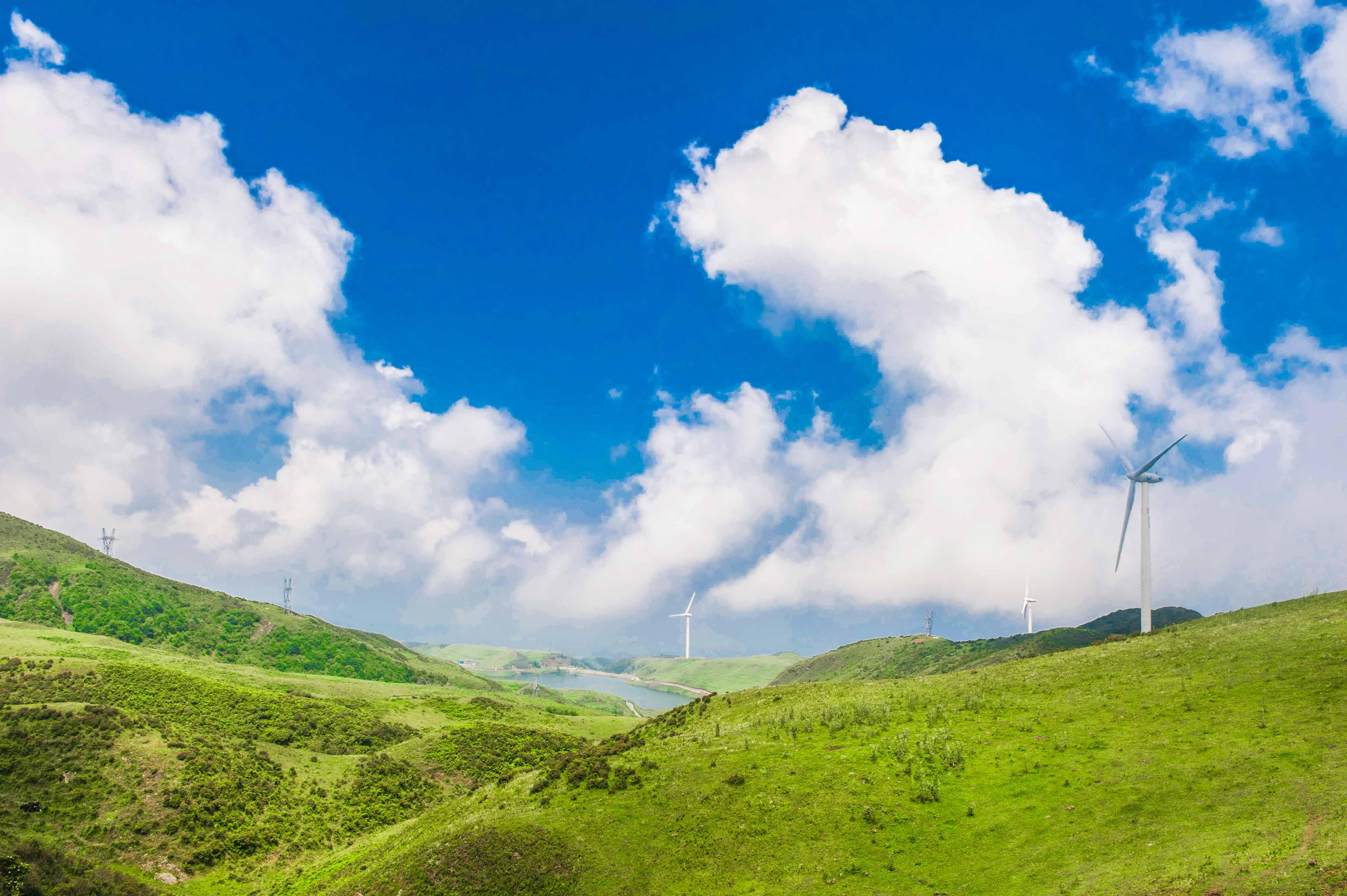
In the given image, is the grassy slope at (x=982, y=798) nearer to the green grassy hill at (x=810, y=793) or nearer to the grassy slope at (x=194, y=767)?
the green grassy hill at (x=810, y=793)

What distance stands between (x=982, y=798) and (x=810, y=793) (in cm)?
1065

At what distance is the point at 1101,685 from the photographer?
5344 cm

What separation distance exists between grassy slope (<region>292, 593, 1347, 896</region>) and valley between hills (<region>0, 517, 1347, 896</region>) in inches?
7.5

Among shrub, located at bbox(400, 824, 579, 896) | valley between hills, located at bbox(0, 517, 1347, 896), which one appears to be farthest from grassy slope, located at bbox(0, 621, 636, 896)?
shrub, located at bbox(400, 824, 579, 896)

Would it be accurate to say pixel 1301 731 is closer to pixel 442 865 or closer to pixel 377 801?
pixel 442 865

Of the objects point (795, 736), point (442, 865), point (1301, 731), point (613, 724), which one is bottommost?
point (613, 724)

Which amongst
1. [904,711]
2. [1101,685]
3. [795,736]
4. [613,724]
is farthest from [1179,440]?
[613,724]

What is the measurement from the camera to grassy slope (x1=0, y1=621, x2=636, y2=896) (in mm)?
58312

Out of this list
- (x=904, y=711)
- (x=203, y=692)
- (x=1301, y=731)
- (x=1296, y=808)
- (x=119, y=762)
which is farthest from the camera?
(x=203, y=692)

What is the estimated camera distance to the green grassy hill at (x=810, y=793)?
3269cm

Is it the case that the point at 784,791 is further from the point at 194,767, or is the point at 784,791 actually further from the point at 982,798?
the point at 194,767

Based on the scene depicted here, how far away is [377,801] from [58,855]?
Result: 3084cm

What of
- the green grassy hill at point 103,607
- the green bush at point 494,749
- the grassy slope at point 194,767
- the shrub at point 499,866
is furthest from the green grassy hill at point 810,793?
the green grassy hill at point 103,607

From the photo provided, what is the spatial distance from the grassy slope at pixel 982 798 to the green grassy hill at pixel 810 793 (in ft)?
0.64
